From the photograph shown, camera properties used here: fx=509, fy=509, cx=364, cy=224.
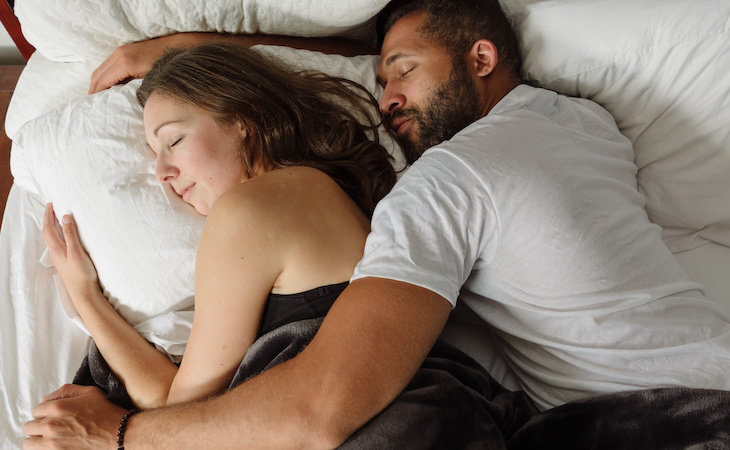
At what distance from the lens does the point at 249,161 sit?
3.47 ft

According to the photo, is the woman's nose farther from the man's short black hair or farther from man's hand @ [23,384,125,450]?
the man's short black hair

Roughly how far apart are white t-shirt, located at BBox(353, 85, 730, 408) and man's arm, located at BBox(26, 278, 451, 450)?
0.04 meters

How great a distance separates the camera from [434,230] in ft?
2.73

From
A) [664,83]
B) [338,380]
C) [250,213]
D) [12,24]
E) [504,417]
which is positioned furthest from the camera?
[12,24]

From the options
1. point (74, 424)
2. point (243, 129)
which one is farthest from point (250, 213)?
point (74, 424)

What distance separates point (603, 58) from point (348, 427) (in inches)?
39.6

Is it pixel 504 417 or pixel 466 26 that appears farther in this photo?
pixel 466 26

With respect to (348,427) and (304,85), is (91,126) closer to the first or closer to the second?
(304,85)

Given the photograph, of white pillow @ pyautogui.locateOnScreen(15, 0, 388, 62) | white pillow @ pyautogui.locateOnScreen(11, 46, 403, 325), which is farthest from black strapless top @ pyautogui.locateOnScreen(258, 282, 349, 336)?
white pillow @ pyautogui.locateOnScreen(15, 0, 388, 62)

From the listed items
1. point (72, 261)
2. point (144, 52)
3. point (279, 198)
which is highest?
point (144, 52)

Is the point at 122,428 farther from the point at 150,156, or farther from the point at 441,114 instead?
the point at 441,114

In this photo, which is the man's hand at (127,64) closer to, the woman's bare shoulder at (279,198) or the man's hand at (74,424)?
the woman's bare shoulder at (279,198)

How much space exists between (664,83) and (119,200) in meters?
1.25

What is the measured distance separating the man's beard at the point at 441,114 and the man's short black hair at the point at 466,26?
90 mm
